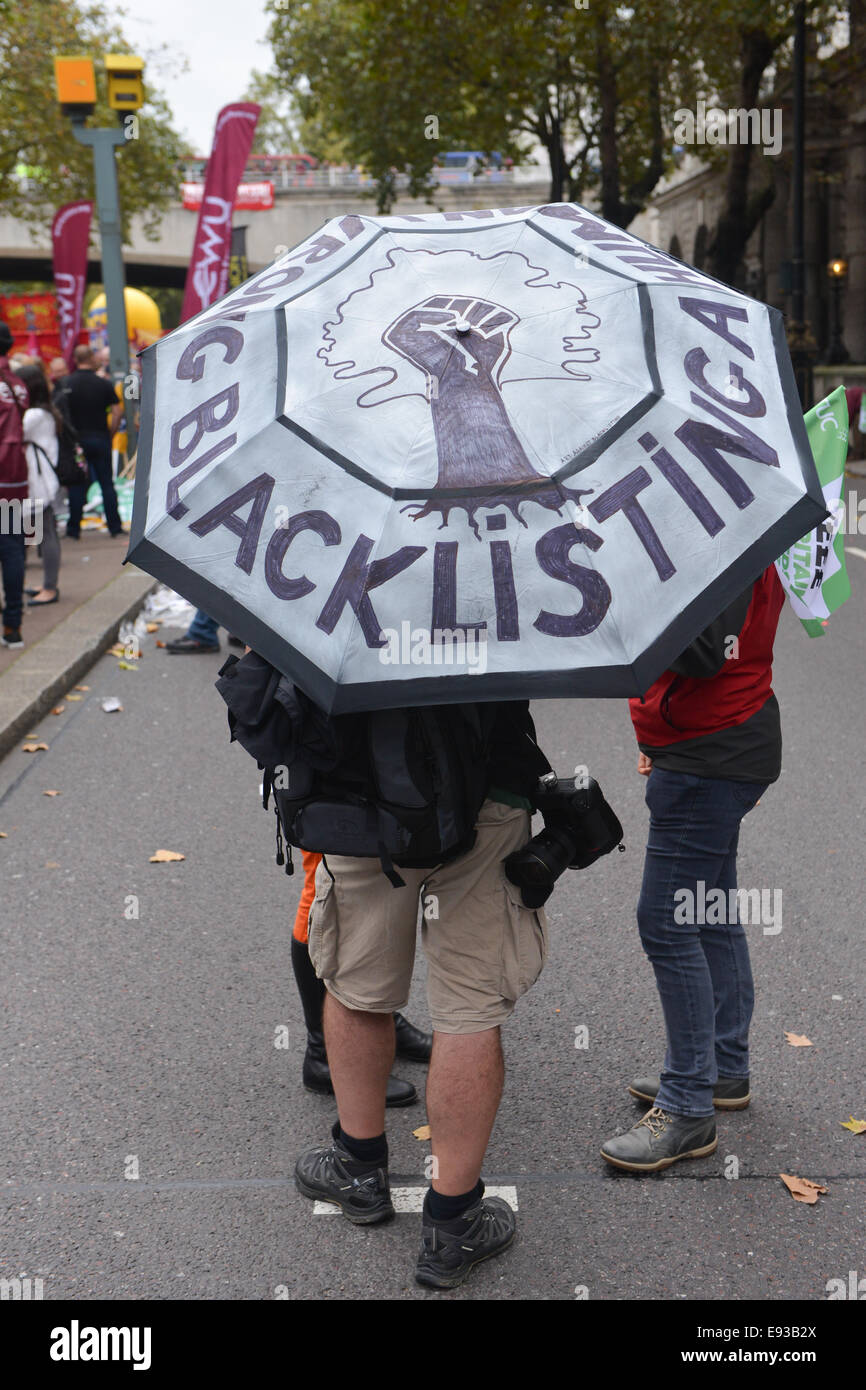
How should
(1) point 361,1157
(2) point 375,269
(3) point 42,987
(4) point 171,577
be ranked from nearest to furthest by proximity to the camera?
1. (4) point 171,577
2. (2) point 375,269
3. (1) point 361,1157
4. (3) point 42,987

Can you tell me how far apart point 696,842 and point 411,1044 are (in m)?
1.09

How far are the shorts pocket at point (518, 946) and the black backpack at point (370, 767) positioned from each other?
0.19 meters

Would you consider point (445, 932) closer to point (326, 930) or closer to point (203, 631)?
point (326, 930)

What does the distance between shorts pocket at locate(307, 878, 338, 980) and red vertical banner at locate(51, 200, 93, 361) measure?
19.9m

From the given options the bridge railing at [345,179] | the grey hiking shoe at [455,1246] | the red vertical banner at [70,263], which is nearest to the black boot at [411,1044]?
the grey hiking shoe at [455,1246]

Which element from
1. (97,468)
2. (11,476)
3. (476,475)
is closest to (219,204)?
(97,468)

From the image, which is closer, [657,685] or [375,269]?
[375,269]

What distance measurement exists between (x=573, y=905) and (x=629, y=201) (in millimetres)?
28329

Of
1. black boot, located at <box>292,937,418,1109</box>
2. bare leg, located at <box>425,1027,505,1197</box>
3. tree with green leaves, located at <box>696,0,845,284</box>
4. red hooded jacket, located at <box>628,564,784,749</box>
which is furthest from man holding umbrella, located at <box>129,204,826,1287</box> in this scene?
tree with green leaves, located at <box>696,0,845,284</box>

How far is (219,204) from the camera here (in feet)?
43.3

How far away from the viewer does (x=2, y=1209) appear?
121 inches

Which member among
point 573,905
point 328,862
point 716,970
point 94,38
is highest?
point 94,38

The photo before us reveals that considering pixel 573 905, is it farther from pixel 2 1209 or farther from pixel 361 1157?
pixel 2 1209
